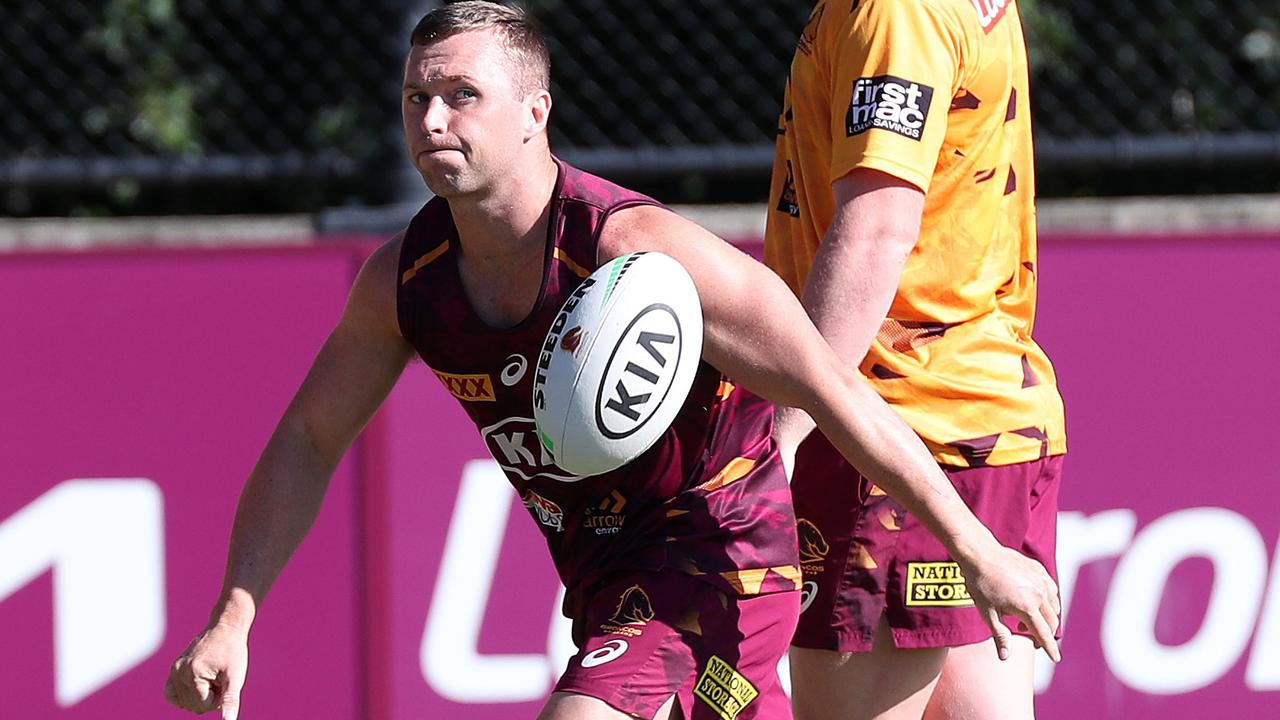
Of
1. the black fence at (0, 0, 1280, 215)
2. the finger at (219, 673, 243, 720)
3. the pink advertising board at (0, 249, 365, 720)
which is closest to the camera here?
the finger at (219, 673, 243, 720)

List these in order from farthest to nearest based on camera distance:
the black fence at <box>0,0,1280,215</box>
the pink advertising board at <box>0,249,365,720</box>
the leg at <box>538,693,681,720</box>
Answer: the black fence at <box>0,0,1280,215</box>
the pink advertising board at <box>0,249,365,720</box>
the leg at <box>538,693,681,720</box>

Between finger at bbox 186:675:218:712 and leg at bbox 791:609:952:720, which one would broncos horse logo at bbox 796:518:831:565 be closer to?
leg at bbox 791:609:952:720

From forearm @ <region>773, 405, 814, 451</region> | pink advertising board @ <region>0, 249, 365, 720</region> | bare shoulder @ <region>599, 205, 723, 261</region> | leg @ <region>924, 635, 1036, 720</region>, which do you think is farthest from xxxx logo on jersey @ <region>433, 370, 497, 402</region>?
pink advertising board @ <region>0, 249, 365, 720</region>

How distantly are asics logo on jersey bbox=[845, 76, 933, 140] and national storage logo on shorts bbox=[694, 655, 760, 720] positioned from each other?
0.98 meters

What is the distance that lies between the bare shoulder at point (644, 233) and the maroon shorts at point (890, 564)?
0.60 m

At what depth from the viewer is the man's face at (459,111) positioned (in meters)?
2.86

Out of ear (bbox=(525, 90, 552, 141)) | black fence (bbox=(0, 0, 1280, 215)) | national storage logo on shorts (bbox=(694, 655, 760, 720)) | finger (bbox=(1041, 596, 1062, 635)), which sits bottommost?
national storage logo on shorts (bbox=(694, 655, 760, 720))

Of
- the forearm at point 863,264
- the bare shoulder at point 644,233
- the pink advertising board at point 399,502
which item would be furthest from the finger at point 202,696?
the pink advertising board at point 399,502

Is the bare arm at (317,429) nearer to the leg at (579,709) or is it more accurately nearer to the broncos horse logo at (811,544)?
the leg at (579,709)

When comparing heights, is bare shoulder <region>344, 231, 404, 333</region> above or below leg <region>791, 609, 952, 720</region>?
above

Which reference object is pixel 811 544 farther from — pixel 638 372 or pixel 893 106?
pixel 893 106

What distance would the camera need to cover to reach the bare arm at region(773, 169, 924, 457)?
117 inches

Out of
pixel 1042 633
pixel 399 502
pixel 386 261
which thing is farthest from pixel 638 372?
pixel 399 502

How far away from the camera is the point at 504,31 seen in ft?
9.68
